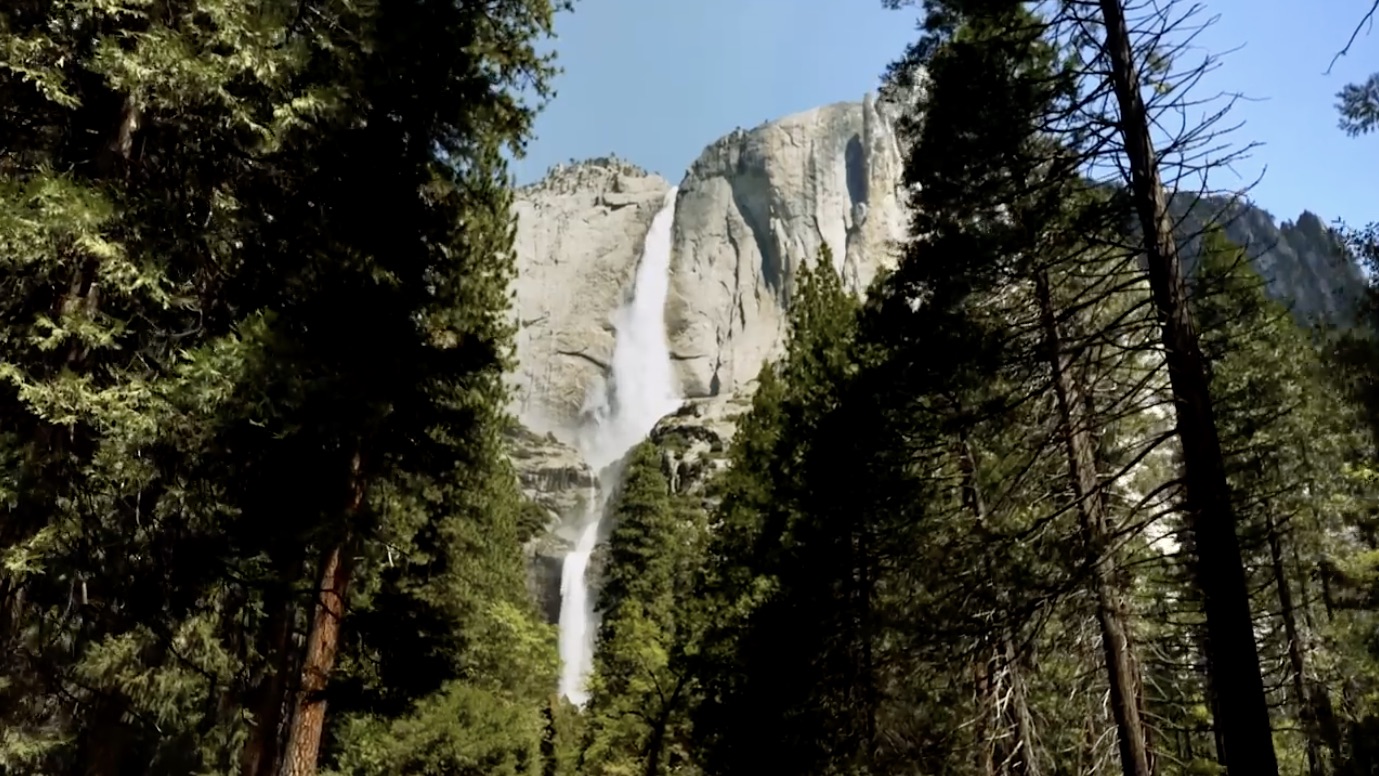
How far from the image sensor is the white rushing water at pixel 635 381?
72688 mm

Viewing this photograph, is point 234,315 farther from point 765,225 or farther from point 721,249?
point 765,225

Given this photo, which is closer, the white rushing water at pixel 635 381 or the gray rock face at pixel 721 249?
the white rushing water at pixel 635 381

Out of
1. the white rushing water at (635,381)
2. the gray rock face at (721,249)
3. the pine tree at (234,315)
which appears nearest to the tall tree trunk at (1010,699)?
the pine tree at (234,315)

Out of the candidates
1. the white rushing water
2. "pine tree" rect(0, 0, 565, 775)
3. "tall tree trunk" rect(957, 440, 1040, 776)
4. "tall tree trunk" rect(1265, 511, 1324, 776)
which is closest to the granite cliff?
the white rushing water

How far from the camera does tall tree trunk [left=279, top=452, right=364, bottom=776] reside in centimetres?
605

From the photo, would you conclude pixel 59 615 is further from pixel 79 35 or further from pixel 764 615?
pixel 764 615

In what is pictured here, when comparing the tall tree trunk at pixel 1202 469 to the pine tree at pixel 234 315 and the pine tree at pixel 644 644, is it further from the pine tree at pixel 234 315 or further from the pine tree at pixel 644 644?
the pine tree at pixel 644 644

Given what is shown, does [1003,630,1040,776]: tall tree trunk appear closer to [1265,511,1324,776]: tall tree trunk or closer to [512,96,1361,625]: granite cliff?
[1265,511,1324,776]: tall tree trunk

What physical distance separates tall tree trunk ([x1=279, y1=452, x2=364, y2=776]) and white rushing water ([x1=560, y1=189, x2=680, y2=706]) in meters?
52.9

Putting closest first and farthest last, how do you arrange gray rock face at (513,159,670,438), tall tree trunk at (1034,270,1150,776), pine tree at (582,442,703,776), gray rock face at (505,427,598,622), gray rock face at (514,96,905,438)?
tall tree trunk at (1034,270,1150,776), pine tree at (582,442,703,776), gray rock face at (505,427,598,622), gray rock face at (513,159,670,438), gray rock face at (514,96,905,438)

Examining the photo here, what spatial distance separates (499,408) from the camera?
16375 mm

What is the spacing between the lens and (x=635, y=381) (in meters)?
78.7

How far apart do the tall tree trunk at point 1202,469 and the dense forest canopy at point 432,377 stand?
2cm

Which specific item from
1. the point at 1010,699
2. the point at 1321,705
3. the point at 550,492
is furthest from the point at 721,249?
the point at 1010,699
